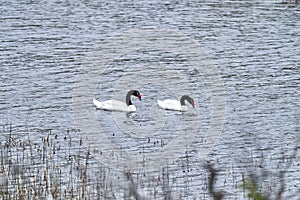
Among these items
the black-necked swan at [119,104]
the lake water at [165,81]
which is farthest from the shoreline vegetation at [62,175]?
the black-necked swan at [119,104]

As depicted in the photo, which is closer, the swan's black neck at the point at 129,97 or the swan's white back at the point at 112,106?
the swan's white back at the point at 112,106

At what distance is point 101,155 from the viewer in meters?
10.7

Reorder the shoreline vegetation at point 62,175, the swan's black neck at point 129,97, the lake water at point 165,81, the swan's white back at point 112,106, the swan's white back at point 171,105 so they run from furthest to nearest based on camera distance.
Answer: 1. the swan's black neck at point 129,97
2. the swan's white back at point 112,106
3. the swan's white back at point 171,105
4. the lake water at point 165,81
5. the shoreline vegetation at point 62,175

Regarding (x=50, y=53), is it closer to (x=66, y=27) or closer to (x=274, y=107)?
(x=66, y=27)

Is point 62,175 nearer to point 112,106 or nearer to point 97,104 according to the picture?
point 97,104

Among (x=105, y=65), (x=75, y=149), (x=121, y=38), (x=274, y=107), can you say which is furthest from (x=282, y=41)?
(x=75, y=149)

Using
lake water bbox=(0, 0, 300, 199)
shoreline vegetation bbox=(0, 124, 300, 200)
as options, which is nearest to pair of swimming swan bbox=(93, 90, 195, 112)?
lake water bbox=(0, 0, 300, 199)

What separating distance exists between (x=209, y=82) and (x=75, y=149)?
638 centimetres

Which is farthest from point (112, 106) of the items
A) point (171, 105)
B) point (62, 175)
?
point (62, 175)

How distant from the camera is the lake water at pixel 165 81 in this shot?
10758mm

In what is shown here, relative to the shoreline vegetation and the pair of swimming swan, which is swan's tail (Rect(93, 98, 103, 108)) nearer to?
the pair of swimming swan

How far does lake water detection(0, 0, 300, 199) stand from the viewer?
10.8 m

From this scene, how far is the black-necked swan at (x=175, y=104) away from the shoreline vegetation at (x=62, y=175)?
244 cm

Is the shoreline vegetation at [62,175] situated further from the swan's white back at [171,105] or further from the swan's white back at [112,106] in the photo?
the swan's white back at [171,105]
